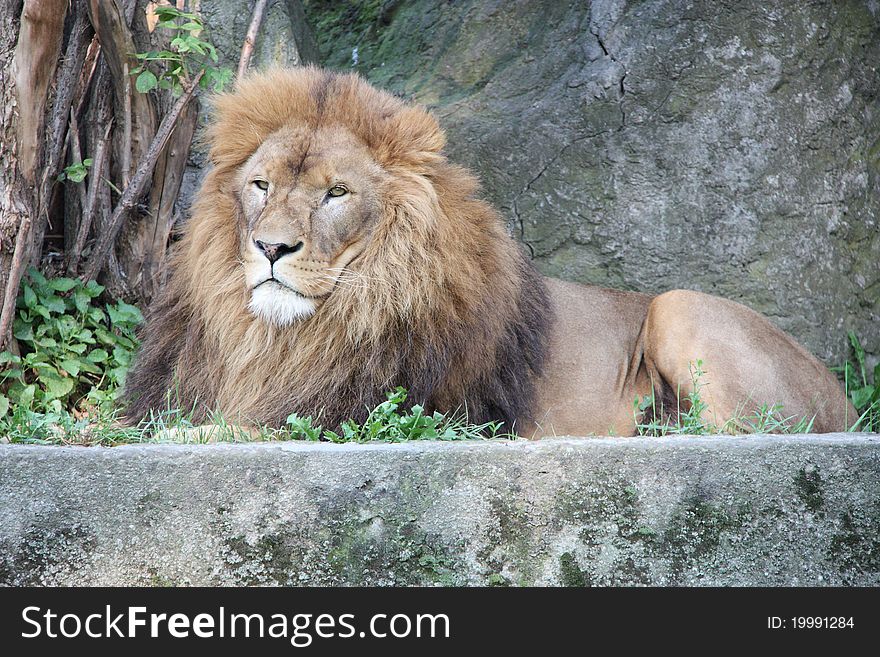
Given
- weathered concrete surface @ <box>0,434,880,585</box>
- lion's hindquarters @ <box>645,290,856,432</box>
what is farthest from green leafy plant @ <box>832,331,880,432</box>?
weathered concrete surface @ <box>0,434,880,585</box>

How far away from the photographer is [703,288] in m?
5.16

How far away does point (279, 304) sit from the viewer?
3.54 metres

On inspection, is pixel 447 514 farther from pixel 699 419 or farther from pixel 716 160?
pixel 716 160

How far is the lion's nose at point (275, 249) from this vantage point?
346 centimetres

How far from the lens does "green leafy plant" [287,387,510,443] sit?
3.21m

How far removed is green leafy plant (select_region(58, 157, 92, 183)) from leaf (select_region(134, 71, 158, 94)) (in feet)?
1.30

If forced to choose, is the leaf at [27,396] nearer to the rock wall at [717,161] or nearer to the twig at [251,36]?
the twig at [251,36]

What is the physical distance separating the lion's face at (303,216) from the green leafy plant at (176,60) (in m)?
0.79

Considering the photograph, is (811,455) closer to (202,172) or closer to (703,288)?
(703,288)

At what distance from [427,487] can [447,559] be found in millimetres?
175

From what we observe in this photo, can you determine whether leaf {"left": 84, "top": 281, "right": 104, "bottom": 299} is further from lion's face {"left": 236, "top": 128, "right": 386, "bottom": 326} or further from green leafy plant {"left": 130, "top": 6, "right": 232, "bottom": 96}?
lion's face {"left": 236, "top": 128, "right": 386, "bottom": 326}

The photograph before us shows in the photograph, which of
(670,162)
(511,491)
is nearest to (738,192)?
(670,162)

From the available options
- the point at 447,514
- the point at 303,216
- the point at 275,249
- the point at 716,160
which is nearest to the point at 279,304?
the point at 275,249

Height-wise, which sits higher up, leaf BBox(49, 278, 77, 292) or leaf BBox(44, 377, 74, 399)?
leaf BBox(49, 278, 77, 292)
